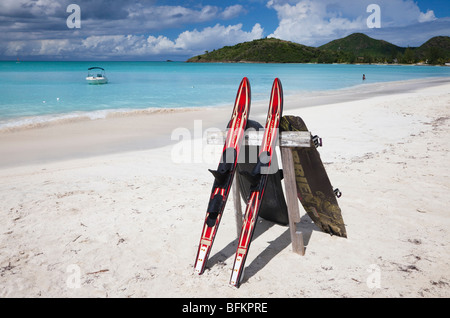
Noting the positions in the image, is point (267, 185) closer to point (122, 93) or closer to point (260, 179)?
point (260, 179)

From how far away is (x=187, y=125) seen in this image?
1424 cm

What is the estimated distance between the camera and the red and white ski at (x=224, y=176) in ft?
12.1

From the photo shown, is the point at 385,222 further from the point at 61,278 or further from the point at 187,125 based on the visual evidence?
the point at 187,125

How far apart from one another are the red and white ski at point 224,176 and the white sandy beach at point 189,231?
0.30 metres

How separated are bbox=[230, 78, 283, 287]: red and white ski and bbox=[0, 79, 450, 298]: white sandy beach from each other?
0.93ft

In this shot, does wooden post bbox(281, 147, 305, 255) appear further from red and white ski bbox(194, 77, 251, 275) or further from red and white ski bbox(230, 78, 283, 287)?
red and white ski bbox(194, 77, 251, 275)

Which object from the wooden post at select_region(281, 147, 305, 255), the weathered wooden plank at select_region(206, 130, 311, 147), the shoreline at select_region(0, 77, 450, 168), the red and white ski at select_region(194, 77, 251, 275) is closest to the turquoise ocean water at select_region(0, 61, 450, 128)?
the shoreline at select_region(0, 77, 450, 168)

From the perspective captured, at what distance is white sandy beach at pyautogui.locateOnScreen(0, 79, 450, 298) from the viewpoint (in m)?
3.47

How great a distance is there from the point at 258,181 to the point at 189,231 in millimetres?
1557

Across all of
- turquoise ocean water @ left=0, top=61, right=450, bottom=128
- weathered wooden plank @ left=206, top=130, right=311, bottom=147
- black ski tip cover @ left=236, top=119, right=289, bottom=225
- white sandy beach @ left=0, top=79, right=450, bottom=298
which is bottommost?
white sandy beach @ left=0, top=79, right=450, bottom=298

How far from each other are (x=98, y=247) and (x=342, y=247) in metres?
3.14

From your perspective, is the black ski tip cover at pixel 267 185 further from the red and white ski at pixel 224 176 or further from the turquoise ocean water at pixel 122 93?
the turquoise ocean water at pixel 122 93

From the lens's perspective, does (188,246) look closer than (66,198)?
Yes
